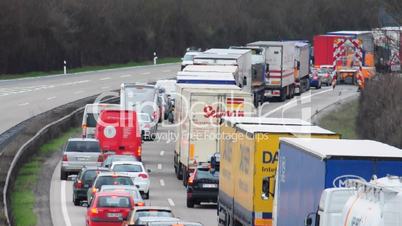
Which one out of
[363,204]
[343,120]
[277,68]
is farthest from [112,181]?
[277,68]

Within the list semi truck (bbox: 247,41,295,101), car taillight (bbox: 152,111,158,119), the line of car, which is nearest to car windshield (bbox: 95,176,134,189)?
the line of car

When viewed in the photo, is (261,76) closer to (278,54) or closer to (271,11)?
(278,54)

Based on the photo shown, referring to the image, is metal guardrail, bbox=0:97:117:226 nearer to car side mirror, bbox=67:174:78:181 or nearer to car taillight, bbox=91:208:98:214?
car side mirror, bbox=67:174:78:181

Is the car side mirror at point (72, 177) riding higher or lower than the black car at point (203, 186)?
lower

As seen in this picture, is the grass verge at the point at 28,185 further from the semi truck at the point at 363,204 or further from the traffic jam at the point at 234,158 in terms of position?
the semi truck at the point at 363,204

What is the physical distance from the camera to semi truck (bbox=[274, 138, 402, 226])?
1845cm

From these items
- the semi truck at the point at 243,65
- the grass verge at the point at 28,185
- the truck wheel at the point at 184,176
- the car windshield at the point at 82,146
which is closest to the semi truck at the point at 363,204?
the grass verge at the point at 28,185

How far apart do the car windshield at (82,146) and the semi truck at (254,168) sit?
16162 millimetres

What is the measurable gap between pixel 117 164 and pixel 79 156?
492 centimetres

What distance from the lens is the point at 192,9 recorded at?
A: 130 m

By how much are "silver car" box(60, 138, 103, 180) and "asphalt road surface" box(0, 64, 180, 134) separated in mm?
11041

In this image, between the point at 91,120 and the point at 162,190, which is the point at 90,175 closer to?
Result: the point at 162,190

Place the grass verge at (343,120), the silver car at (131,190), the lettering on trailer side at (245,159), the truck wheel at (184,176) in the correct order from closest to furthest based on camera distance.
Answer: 1. the lettering on trailer side at (245,159)
2. the silver car at (131,190)
3. the truck wheel at (184,176)
4. the grass verge at (343,120)

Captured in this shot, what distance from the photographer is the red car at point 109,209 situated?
29.2 metres
